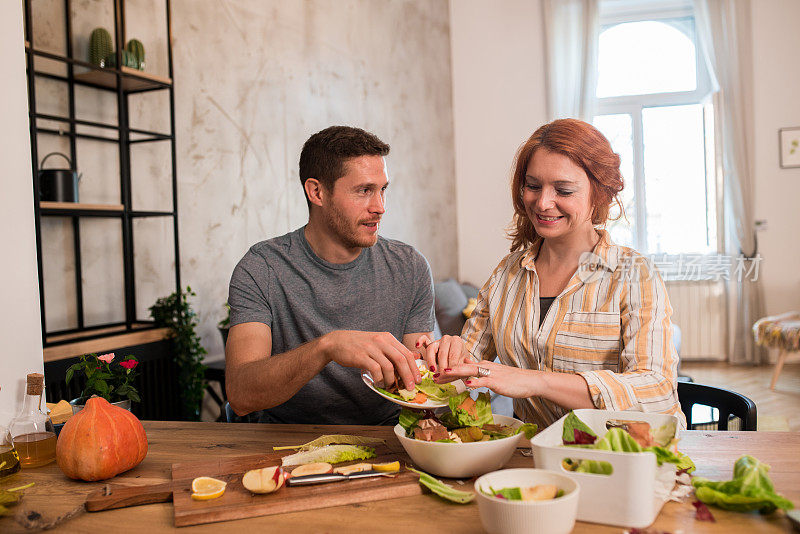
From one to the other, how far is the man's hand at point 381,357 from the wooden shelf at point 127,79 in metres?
2.02

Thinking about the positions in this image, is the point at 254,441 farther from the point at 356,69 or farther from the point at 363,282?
the point at 356,69

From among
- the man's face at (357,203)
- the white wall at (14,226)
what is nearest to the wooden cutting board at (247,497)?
the white wall at (14,226)

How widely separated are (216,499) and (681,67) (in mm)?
6500

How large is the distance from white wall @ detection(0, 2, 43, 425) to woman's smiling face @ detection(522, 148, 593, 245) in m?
1.17

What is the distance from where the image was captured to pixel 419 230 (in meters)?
5.81

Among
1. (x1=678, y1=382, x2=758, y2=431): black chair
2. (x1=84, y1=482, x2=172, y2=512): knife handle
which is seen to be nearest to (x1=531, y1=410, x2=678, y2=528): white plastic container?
(x1=84, y1=482, x2=172, y2=512): knife handle

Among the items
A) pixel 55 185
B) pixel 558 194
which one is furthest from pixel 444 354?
pixel 55 185


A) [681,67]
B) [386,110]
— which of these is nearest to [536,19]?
[681,67]

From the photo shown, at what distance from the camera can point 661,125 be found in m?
6.43

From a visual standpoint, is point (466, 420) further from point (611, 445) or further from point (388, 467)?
point (611, 445)

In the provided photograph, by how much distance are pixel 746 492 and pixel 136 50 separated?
9.25 ft

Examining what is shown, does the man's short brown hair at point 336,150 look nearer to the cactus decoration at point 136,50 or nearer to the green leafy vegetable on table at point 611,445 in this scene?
the green leafy vegetable on table at point 611,445

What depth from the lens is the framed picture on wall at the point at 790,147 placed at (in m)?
5.97

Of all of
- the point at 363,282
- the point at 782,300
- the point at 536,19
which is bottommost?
the point at 782,300
